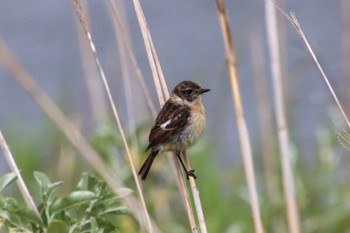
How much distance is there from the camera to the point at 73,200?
120 inches

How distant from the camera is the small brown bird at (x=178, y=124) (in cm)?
438

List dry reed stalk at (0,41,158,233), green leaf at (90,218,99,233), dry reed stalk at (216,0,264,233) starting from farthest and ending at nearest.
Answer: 1. dry reed stalk at (0,41,158,233)
2. dry reed stalk at (216,0,264,233)
3. green leaf at (90,218,99,233)

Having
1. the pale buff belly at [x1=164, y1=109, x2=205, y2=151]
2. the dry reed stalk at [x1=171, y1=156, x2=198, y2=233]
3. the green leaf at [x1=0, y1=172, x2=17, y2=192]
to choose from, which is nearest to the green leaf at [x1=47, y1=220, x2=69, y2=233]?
the green leaf at [x1=0, y1=172, x2=17, y2=192]

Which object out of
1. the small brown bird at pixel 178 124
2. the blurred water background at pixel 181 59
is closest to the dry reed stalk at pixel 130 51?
the small brown bird at pixel 178 124

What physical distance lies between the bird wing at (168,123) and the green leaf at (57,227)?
1204 millimetres

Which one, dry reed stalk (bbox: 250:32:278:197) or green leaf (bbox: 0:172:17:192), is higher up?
green leaf (bbox: 0:172:17:192)

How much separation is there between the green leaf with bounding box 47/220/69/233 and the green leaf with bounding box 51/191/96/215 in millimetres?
41

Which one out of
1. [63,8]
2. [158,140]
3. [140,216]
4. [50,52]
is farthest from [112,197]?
[63,8]

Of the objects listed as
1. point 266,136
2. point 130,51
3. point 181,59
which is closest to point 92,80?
point 266,136

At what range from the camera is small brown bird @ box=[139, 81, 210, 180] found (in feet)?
14.4

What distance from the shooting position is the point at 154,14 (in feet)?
32.6

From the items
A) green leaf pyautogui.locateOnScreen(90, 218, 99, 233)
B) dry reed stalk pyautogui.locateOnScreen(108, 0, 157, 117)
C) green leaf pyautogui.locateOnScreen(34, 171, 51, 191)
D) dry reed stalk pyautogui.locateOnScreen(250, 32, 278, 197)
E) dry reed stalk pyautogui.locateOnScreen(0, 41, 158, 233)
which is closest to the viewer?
green leaf pyautogui.locateOnScreen(90, 218, 99, 233)

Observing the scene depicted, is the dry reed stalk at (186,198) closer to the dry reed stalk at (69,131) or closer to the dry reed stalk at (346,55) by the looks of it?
the dry reed stalk at (69,131)

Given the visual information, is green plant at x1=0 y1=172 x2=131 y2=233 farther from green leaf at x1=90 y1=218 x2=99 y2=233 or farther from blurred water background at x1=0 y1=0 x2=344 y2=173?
blurred water background at x1=0 y1=0 x2=344 y2=173
